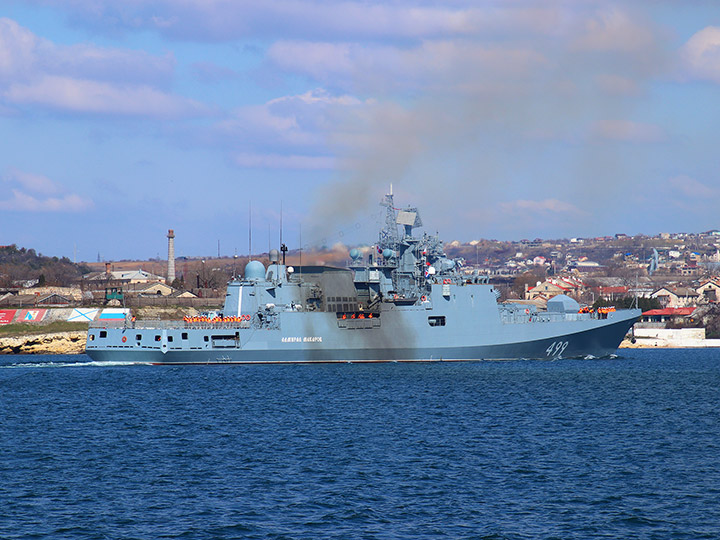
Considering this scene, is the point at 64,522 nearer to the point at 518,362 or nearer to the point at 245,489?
the point at 245,489

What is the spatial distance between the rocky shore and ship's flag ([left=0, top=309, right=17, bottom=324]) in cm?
606

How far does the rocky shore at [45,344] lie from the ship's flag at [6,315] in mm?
6061

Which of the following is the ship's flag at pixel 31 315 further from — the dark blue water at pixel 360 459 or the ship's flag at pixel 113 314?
the dark blue water at pixel 360 459

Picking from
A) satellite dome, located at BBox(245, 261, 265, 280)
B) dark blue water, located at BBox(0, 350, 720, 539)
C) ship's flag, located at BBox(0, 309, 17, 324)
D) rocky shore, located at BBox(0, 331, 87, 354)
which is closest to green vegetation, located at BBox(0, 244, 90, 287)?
ship's flag, located at BBox(0, 309, 17, 324)

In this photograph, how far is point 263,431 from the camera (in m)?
30.5

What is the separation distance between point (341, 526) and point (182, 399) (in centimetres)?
2125

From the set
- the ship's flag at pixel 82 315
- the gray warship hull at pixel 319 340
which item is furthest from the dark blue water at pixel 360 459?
the ship's flag at pixel 82 315

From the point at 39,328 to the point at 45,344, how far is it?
440cm

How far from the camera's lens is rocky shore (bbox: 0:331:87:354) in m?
76.3

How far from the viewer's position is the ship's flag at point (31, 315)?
82500mm

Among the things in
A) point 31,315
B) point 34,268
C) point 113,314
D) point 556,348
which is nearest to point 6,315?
point 31,315

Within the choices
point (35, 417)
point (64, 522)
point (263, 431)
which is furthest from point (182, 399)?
point (64, 522)

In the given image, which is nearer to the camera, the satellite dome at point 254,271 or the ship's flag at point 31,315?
the satellite dome at point 254,271

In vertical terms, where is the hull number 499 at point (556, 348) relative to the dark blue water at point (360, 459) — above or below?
above
